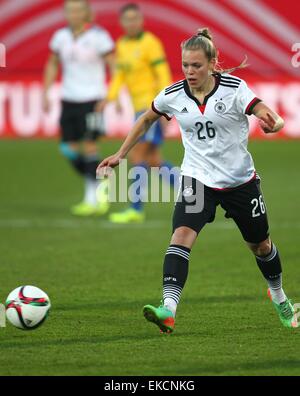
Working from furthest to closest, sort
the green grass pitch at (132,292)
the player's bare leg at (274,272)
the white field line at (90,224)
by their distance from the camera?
the white field line at (90,224) → the player's bare leg at (274,272) → the green grass pitch at (132,292)

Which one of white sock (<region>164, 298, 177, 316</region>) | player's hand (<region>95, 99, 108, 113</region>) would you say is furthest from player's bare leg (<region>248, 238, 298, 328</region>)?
player's hand (<region>95, 99, 108, 113</region>)

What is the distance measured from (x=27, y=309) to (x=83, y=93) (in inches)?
317

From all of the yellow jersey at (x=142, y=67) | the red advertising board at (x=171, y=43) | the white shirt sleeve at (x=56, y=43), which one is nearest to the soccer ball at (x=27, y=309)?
the yellow jersey at (x=142, y=67)

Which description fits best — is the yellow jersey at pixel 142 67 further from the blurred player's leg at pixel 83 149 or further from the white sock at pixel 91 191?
the white sock at pixel 91 191

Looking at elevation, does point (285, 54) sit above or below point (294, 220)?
above

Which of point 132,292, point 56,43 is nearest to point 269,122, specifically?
point 132,292

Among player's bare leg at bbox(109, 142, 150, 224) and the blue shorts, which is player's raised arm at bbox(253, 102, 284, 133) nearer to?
the blue shorts

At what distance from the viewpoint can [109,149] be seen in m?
21.4

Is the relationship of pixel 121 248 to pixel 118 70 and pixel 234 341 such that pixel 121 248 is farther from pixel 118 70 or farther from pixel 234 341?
pixel 234 341

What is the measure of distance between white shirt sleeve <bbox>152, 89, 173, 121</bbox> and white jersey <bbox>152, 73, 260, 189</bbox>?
0.7 inches

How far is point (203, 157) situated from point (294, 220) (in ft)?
21.1

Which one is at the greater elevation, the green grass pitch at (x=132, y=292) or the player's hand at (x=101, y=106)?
the player's hand at (x=101, y=106)

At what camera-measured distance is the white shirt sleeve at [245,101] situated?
269 inches
